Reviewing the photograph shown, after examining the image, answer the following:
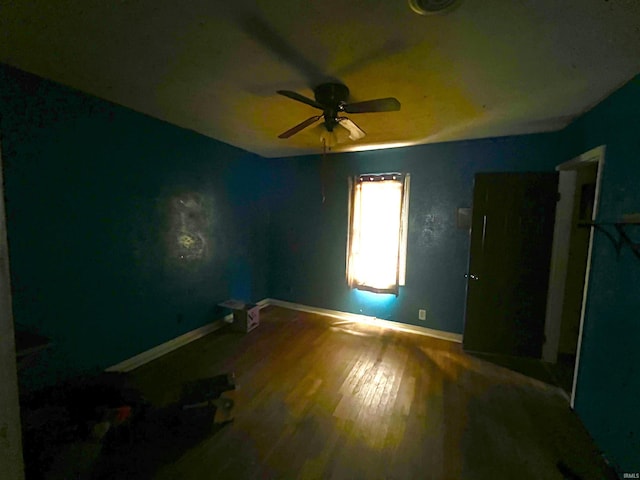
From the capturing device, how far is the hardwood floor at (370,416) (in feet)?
5.09

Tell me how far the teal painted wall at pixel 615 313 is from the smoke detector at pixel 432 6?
→ 1433mm

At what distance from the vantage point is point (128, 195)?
7.85 ft

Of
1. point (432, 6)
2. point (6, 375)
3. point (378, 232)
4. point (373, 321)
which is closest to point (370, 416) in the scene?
point (373, 321)

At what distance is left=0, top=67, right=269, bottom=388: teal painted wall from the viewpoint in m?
1.80

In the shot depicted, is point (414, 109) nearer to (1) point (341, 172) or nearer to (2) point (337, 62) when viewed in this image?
(2) point (337, 62)

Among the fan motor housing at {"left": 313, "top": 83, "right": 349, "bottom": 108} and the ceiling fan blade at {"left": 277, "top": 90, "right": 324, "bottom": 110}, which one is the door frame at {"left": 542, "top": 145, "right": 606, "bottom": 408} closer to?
the fan motor housing at {"left": 313, "top": 83, "right": 349, "bottom": 108}

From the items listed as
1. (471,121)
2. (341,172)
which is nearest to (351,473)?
(471,121)

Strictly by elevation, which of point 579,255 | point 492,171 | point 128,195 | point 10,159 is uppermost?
point 492,171

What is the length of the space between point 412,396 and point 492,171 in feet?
8.26

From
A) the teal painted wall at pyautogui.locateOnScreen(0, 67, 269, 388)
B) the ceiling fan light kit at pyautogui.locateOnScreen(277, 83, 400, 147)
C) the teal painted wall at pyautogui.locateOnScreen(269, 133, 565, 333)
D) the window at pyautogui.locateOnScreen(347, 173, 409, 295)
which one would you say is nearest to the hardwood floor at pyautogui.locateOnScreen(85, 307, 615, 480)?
the teal painted wall at pyautogui.locateOnScreen(0, 67, 269, 388)

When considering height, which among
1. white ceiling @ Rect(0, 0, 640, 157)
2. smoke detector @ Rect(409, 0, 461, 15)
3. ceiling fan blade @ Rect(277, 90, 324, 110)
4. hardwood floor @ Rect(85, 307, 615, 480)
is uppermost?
white ceiling @ Rect(0, 0, 640, 157)

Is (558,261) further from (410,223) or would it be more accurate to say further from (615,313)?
(410,223)

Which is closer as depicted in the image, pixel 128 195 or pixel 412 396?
pixel 412 396

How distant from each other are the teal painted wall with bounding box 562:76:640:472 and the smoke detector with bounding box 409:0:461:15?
1.43m
